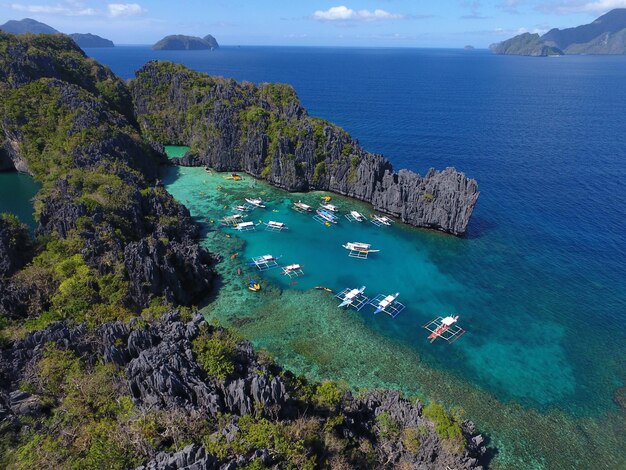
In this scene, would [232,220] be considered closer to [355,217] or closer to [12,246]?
[355,217]

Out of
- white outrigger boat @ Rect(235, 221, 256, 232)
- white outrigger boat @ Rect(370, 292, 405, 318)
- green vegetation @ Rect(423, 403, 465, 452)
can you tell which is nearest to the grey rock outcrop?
green vegetation @ Rect(423, 403, 465, 452)

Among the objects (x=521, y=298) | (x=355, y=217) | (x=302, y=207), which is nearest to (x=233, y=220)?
(x=302, y=207)

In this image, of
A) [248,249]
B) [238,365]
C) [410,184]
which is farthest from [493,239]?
[238,365]

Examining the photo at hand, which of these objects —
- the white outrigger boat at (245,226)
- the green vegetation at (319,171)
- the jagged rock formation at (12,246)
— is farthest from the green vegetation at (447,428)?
the green vegetation at (319,171)

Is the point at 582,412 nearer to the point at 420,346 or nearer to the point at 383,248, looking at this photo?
the point at 420,346

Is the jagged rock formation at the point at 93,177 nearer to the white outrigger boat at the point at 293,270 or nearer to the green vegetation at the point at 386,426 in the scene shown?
the white outrigger boat at the point at 293,270

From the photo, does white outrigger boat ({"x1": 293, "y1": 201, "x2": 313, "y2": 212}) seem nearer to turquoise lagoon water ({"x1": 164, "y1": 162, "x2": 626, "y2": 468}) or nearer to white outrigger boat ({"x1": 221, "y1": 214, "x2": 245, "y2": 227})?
turquoise lagoon water ({"x1": 164, "y1": 162, "x2": 626, "y2": 468})
